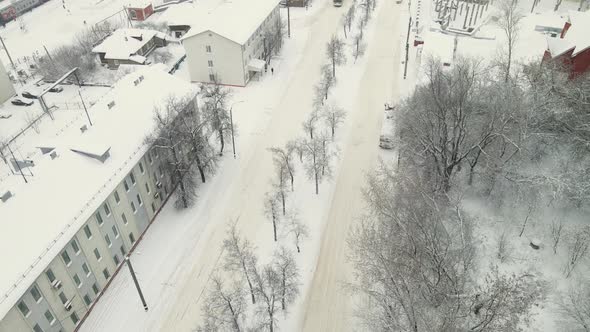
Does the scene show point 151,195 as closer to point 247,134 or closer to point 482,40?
point 247,134

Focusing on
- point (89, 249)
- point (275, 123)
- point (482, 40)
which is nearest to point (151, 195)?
point (89, 249)

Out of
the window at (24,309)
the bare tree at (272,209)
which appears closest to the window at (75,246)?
the window at (24,309)

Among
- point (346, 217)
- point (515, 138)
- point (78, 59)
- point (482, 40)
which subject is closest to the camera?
point (515, 138)

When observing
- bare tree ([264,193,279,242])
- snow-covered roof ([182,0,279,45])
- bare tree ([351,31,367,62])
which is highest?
snow-covered roof ([182,0,279,45])

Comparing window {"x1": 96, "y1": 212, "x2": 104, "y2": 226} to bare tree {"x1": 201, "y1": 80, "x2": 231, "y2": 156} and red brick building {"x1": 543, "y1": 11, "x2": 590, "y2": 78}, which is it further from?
red brick building {"x1": 543, "y1": 11, "x2": 590, "y2": 78}

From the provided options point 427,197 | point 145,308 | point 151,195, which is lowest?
point 145,308

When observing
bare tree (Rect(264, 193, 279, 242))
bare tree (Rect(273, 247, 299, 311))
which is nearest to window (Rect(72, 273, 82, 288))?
bare tree (Rect(273, 247, 299, 311))
